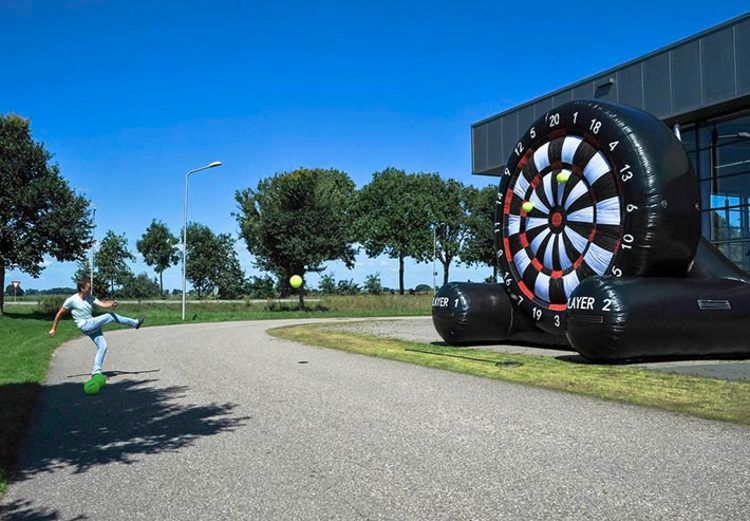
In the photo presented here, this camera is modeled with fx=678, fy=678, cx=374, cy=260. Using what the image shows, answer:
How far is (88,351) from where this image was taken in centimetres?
1688

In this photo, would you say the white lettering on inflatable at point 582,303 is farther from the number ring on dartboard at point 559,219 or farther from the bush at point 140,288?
the bush at point 140,288

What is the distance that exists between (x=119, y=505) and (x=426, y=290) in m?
71.3

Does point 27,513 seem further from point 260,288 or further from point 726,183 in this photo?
point 260,288

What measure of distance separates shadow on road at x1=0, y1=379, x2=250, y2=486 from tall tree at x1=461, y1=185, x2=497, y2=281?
5449cm

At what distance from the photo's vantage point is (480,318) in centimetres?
1595

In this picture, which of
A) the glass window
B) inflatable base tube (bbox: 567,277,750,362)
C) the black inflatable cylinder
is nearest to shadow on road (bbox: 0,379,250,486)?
inflatable base tube (bbox: 567,277,750,362)

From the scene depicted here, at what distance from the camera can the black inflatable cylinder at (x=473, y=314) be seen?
52.2 feet

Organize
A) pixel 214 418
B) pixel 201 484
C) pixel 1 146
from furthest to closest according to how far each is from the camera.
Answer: pixel 1 146, pixel 214 418, pixel 201 484

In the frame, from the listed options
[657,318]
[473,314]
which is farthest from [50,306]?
[657,318]

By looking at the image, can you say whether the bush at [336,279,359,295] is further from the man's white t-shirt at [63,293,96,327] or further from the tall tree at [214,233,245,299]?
the man's white t-shirt at [63,293,96,327]

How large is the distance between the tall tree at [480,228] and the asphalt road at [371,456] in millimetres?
53842

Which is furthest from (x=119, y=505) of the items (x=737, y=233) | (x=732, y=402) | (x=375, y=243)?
(x=375, y=243)

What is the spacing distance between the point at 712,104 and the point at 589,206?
8.31 meters

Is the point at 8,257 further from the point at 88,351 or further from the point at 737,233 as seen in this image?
the point at 737,233
